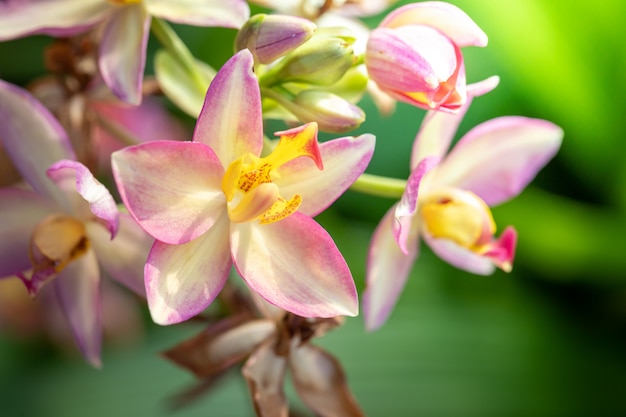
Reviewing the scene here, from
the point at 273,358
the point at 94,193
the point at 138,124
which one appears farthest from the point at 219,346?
the point at 138,124

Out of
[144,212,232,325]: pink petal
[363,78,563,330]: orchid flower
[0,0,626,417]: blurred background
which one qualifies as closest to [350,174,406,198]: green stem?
[363,78,563,330]: orchid flower

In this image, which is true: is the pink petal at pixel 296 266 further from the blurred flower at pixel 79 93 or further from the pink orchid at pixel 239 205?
the blurred flower at pixel 79 93

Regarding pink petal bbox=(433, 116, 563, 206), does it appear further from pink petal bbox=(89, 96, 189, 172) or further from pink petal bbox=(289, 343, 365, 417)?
pink petal bbox=(89, 96, 189, 172)

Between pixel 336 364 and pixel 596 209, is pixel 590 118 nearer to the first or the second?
pixel 596 209

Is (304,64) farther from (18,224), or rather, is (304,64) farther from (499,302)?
(499,302)

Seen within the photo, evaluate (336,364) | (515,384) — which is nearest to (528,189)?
(515,384)

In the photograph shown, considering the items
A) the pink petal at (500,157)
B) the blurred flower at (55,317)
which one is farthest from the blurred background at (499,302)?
the pink petal at (500,157)
